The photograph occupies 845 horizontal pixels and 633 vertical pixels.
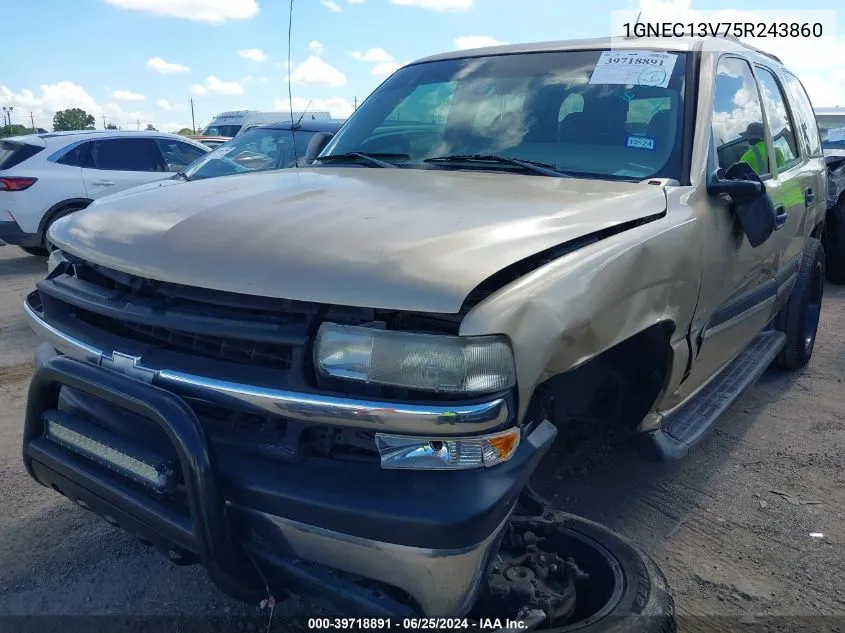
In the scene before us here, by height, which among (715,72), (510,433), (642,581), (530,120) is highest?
(715,72)

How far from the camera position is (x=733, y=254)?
9.47 ft

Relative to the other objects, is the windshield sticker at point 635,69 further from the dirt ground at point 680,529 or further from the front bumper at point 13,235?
the front bumper at point 13,235

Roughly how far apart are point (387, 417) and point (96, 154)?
29.2 feet

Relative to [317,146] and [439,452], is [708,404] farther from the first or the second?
[317,146]

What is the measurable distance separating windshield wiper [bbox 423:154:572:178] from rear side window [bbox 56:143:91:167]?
757cm

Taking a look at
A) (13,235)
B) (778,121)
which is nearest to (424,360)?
(778,121)

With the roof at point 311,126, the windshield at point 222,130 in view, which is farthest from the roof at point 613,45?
the windshield at point 222,130

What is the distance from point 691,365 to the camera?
2707mm

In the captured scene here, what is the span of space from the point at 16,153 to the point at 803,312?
8.73m

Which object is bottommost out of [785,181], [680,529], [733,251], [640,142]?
[680,529]

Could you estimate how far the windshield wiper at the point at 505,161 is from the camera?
8.91 feet

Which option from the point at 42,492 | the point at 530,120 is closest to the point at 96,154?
the point at 42,492

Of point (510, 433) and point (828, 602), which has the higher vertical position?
point (510, 433)

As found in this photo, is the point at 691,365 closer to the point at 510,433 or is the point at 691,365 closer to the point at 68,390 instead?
the point at 510,433
